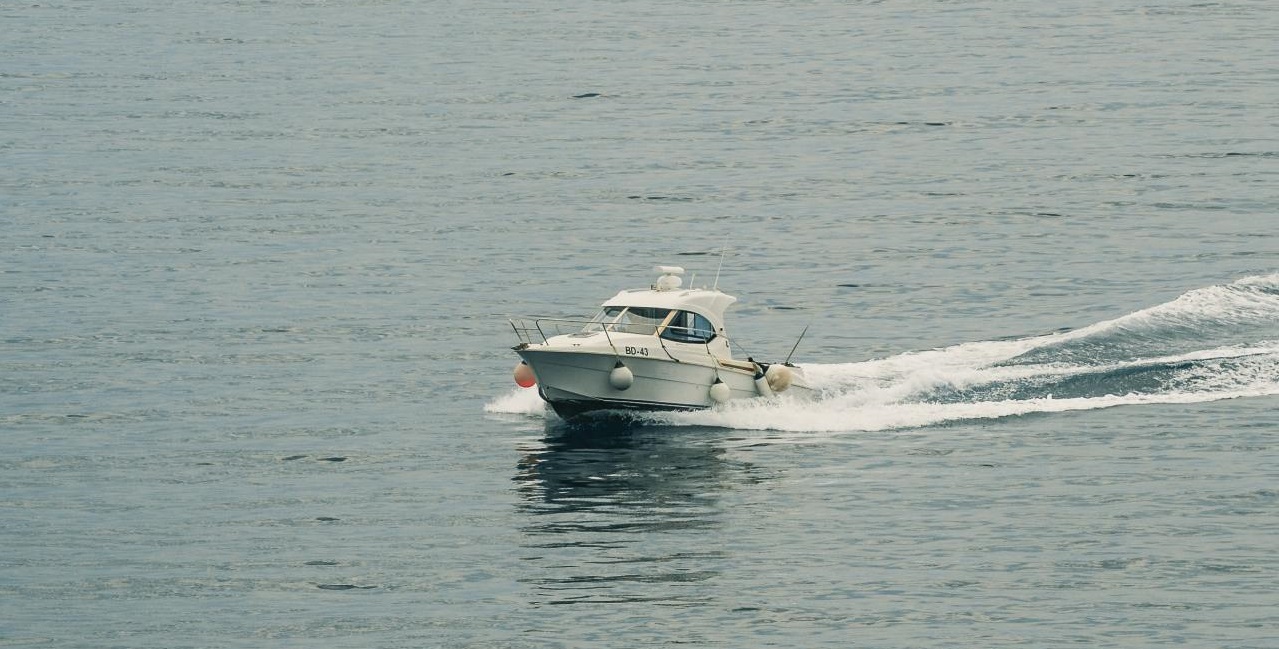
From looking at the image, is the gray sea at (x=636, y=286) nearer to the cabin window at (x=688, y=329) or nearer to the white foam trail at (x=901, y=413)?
the white foam trail at (x=901, y=413)

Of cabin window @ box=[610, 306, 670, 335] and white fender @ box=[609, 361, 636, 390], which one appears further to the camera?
cabin window @ box=[610, 306, 670, 335]

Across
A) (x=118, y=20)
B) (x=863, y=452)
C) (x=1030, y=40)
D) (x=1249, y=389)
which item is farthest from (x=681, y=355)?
(x=118, y=20)

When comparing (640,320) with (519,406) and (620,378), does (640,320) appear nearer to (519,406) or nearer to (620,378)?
(620,378)

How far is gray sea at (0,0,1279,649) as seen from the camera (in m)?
30.5

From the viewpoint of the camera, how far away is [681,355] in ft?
143

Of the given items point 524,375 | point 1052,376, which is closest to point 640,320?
point 524,375

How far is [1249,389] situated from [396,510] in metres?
20.9

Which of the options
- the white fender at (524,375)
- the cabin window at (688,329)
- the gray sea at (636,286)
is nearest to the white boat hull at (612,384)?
the white fender at (524,375)

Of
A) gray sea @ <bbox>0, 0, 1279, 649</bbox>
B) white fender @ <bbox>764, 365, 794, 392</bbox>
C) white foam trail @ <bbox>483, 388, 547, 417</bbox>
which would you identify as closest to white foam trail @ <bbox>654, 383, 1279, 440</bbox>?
gray sea @ <bbox>0, 0, 1279, 649</bbox>

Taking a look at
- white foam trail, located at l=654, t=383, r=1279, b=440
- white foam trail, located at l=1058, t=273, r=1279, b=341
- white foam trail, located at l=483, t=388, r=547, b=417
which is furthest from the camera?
white foam trail, located at l=1058, t=273, r=1279, b=341

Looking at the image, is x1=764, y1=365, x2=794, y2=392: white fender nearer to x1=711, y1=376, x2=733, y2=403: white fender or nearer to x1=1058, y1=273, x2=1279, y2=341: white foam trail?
x1=711, y1=376, x2=733, y2=403: white fender

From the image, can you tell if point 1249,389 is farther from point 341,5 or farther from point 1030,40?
point 341,5

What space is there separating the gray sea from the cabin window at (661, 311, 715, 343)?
1912 mm

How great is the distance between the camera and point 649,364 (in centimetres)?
4284
